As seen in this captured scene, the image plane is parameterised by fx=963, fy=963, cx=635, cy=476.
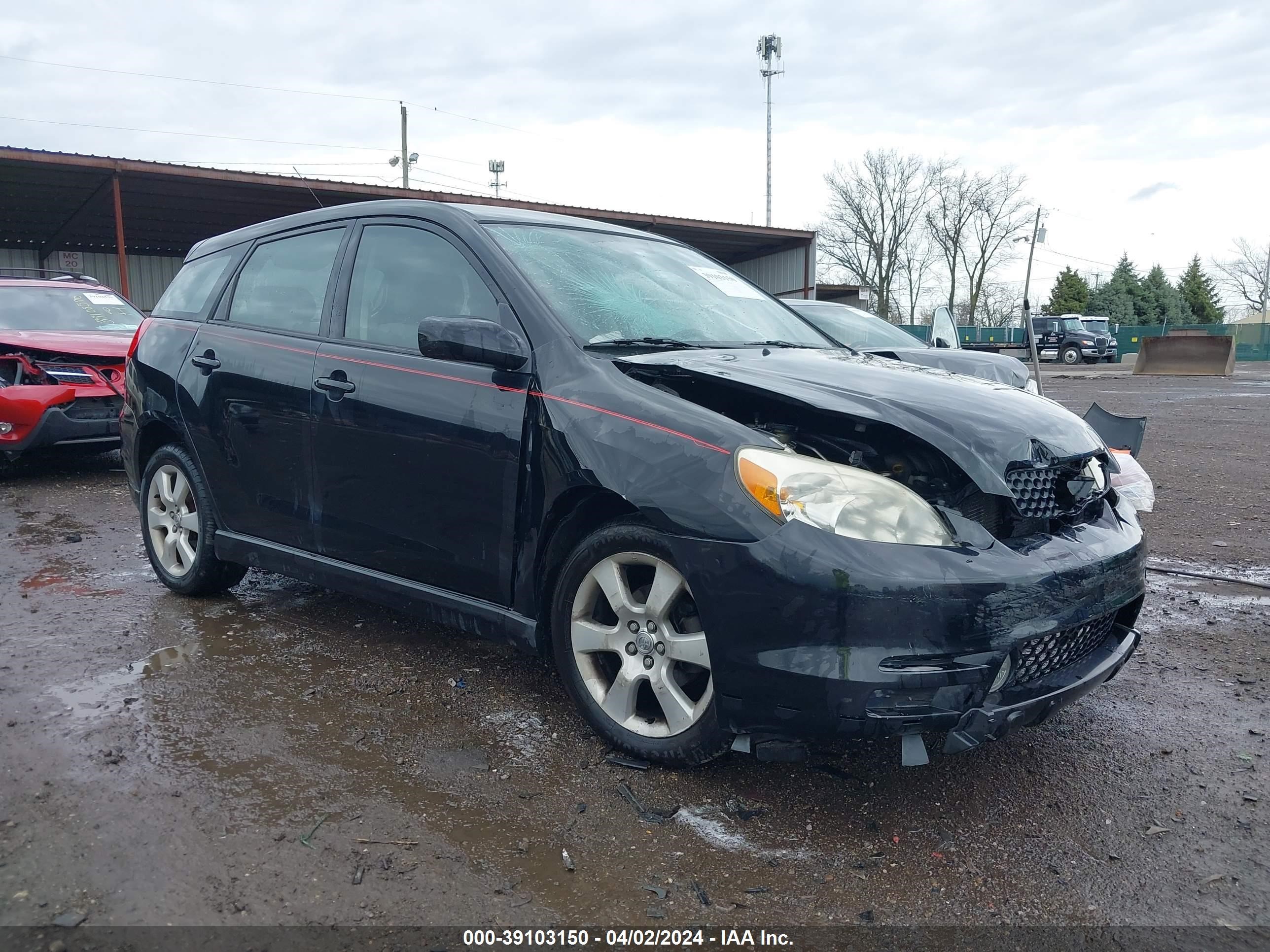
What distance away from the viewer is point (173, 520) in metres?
4.64

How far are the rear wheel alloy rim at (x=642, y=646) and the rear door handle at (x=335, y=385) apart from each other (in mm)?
1302

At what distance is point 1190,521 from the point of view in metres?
6.45

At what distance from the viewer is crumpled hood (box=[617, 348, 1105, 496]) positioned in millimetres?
2674

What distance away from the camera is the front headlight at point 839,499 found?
2.47 metres

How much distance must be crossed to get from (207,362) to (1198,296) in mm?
75794

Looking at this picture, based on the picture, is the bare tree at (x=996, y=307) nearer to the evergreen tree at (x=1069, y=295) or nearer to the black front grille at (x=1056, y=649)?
the evergreen tree at (x=1069, y=295)

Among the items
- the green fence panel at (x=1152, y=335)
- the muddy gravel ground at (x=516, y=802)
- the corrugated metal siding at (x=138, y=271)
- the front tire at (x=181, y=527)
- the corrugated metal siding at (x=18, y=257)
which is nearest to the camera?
the muddy gravel ground at (x=516, y=802)

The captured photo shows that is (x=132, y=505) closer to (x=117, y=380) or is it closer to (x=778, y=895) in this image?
(x=117, y=380)

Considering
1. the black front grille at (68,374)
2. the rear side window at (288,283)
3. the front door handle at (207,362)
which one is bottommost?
the black front grille at (68,374)

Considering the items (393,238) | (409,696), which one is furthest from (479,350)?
(409,696)

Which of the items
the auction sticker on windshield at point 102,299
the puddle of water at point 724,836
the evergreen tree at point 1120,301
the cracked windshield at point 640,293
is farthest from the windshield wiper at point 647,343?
the evergreen tree at point 1120,301

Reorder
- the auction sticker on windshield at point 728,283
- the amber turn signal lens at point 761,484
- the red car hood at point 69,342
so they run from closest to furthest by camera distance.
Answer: the amber turn signal lens at point 761,484
the auction sticker on windshield at point 728,283
the red car hood at point 69,342

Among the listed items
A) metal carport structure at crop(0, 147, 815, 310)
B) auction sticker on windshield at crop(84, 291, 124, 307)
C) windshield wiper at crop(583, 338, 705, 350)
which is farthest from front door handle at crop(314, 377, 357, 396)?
metal carport structure at crop(0, 147, 815, 310)

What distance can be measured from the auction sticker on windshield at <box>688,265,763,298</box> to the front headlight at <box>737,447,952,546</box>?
1643 mm
